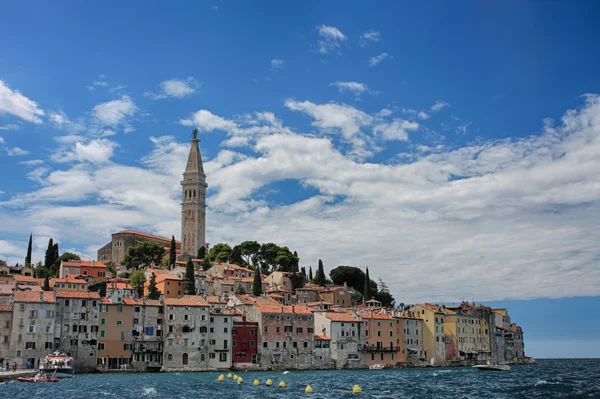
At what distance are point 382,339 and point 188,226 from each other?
207 feet

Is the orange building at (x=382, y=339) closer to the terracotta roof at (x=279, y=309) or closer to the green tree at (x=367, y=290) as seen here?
the terracotta roof at (x=279, y=309)

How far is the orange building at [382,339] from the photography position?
9112cm

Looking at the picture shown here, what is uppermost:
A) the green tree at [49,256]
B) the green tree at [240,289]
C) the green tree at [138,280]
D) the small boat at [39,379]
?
the green tree at [49,256]

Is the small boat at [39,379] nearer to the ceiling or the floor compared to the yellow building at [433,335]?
nearer to the floor

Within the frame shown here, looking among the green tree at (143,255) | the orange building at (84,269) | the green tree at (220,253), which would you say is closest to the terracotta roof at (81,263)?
the orange building at (84,269)

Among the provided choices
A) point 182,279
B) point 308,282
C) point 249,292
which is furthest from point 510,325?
point 182,279

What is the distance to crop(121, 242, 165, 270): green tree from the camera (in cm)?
12362

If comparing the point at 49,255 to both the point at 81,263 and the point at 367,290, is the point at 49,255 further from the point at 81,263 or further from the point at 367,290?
the point at 367,290

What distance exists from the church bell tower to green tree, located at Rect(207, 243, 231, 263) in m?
10.3

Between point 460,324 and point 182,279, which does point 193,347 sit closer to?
point 182,279

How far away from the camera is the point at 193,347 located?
77.5 m

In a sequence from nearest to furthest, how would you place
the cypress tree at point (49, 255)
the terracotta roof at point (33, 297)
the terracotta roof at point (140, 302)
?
the terracotta roof at point (33, 297), the terracotta roof at point (140, 302), the cypress tree at point (49, 255)

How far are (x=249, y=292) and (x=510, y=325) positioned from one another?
52270mm

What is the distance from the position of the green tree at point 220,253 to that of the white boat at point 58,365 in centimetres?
6023
